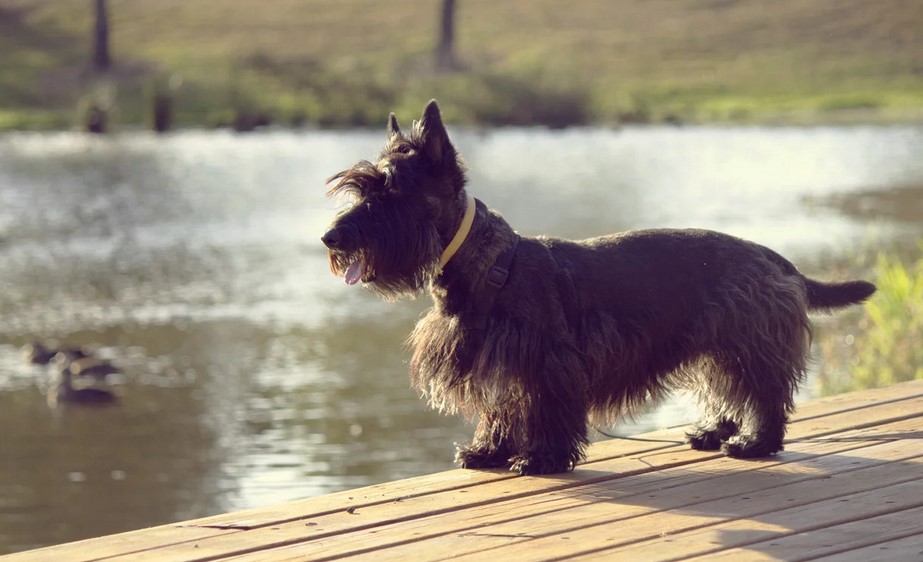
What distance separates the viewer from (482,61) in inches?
1860

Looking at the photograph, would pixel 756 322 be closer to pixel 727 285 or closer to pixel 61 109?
pixel 727 285

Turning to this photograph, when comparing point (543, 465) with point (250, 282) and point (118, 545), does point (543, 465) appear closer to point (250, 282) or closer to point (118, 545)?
point (118, 545)

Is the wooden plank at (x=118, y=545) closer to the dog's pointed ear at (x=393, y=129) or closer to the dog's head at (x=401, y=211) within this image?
the dog's head at (x=401, y=211)

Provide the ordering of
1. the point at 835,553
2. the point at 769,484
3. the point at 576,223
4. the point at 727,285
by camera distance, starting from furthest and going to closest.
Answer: the point at 576,223 → the point at 727,285 → the point at 769,484 → the point at 835,553

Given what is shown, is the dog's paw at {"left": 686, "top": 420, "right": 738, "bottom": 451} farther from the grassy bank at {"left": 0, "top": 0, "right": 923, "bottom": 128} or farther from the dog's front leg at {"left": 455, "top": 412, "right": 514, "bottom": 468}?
the grassy bank at {"left": 0, "top": 0, "right": 923, "bottom": 128}

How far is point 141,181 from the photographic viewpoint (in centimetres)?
2486

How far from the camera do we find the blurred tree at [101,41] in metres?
45.1

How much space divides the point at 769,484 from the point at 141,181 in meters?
21.0

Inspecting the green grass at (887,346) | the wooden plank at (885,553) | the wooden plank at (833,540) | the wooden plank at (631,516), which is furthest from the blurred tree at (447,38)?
the wooden plank at (885,553)

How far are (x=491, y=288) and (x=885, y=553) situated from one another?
169 cm

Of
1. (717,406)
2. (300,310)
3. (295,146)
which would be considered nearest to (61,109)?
(295,146)

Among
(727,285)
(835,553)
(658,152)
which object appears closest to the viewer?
(835,553)

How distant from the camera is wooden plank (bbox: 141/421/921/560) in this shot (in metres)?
4.54

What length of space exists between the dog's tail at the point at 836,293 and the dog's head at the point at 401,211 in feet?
5.14
